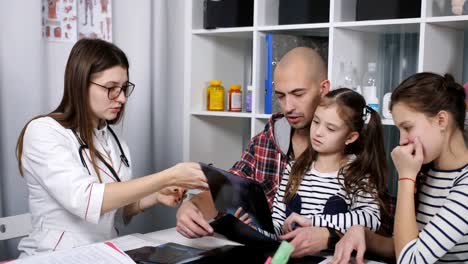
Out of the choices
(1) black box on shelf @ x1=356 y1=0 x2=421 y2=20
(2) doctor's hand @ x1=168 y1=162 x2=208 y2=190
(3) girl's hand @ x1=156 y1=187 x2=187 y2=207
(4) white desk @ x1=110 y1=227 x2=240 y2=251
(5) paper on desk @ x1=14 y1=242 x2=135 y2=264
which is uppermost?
(1) black box on shelf @ x1=356 y1=0 x2=421 y2=20

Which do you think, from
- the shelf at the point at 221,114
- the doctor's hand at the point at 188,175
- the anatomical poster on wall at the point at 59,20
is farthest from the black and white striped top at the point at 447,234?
the anatomical poster on wall at the point at 59,20

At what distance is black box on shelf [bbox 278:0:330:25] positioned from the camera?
2066mm

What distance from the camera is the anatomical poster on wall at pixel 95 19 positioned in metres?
2.25

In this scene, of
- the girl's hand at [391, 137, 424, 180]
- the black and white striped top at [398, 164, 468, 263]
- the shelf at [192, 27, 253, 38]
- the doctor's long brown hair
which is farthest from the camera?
the shelf at [192, 27, 253, 38]

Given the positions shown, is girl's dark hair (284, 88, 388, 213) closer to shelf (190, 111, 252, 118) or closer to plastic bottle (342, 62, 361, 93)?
plastic bottle (342, 62, 361, 93)

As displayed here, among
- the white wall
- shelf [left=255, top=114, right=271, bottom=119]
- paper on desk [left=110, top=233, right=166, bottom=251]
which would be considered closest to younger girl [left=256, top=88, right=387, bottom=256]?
paper on desk [left=110, top=233, right=166, bottom=251]

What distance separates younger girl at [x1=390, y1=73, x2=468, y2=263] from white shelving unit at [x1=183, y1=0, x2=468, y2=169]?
51cm

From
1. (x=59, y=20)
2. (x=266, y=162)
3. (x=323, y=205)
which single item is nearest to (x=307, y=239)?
(x=323, y=205)

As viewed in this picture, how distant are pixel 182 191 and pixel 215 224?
0.31 m

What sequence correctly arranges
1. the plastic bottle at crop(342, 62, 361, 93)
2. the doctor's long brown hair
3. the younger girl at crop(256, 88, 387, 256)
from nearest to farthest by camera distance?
the younger girl at crop(256, 88, 387, 256) < the doctor's long brown hair < the plastic bottle at crop(342, 62, 361, 93)

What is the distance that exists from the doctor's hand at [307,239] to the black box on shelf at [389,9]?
89 centimetres

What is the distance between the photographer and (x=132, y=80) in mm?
2479

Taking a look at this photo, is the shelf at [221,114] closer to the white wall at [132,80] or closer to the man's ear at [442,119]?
the white wall at [132,80]

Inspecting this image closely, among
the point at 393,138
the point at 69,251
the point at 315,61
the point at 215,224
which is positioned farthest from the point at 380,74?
the point at 69,251
